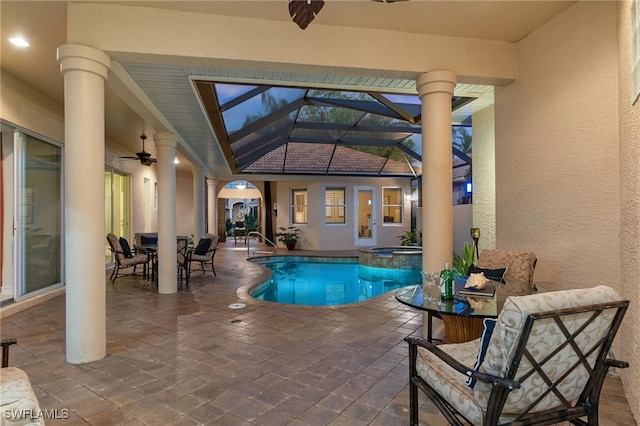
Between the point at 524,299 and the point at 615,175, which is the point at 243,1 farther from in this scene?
the point at 615,175

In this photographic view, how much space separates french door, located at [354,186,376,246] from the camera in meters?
12.4

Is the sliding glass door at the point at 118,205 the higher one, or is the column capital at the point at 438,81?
the column capital at the point at 438,81

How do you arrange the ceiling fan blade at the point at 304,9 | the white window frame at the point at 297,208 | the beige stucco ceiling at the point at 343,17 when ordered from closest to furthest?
1. the ceiling fan blade at the point at 304,9
2. the beige stucco ceiling at the point at 343,17
3. the white window frame at the point at 297,208

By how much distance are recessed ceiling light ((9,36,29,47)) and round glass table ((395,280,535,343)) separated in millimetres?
4332

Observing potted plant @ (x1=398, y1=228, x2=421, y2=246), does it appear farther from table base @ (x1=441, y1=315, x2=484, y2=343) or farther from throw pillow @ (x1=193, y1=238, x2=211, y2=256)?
table base @ (x1=441, y1=315, x2=484, y2=343)

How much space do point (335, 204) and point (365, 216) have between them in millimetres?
1245

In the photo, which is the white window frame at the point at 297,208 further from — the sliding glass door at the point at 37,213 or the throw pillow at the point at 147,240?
the sliding glass door at the point at 37,213

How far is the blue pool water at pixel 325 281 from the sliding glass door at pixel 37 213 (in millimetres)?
3121

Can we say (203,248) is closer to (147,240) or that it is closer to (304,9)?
(147,240)

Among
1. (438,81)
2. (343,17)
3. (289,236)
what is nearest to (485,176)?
(438,81)

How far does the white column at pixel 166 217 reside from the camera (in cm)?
538

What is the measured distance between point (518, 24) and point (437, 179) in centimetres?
167

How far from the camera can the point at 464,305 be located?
2238 mm

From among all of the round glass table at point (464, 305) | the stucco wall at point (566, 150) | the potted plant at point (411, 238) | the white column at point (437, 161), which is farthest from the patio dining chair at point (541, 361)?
the potted plant at point (411, 238)
